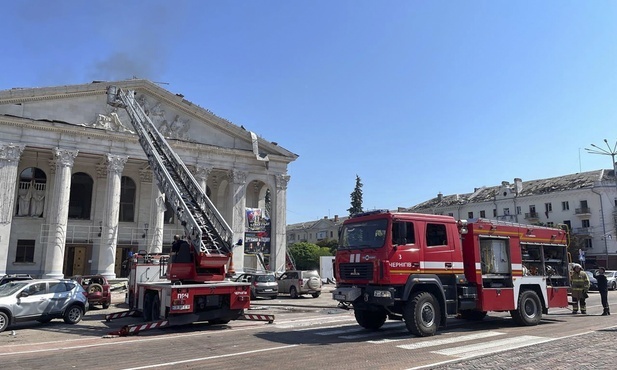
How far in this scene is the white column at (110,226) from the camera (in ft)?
104

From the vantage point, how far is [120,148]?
3384 cm

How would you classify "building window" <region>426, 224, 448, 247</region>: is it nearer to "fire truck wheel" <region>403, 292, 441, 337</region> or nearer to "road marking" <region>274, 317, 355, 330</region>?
"fire truck wheel" <region>403, 292, 441, 337</region>

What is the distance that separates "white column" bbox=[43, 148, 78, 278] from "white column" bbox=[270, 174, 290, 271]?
1658cm

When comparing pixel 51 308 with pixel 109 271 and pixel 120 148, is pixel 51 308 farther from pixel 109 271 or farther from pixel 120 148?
pixel 120 148

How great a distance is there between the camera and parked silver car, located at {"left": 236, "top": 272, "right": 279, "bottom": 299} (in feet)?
86.1

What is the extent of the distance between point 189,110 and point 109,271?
14.1 meters

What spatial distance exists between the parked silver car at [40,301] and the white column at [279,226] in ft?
79.4

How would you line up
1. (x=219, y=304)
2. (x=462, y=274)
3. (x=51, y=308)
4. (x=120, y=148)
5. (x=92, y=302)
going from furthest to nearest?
1. (x=120, y=148)
2. (x=92, y=302)
3. (x=51, y=308)
4. (x=219, y=304)
5. (x=462, y=274)

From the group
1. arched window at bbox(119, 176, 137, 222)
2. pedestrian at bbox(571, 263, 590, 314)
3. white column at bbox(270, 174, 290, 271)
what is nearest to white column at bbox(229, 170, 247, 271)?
white column at bbox(270, 174, 290, 271)

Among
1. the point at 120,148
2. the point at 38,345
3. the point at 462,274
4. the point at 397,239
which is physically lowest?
the point at 38,345

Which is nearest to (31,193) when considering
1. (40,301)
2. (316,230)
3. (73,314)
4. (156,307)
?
(73,314)

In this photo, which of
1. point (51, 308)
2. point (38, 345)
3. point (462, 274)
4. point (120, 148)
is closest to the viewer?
point (38, 345)

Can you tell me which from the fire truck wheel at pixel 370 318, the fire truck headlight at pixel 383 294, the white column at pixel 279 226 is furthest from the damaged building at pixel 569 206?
the fire truck headlight at pixel 383 294

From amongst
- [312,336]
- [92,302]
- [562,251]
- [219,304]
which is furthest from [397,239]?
[92,302]
